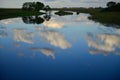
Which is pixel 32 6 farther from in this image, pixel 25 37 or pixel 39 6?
pixel 25 37

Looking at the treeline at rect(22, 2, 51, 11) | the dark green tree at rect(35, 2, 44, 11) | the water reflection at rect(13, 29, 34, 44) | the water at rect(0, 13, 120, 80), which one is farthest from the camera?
the dark green tree at rect(35, 2, 44, 11)

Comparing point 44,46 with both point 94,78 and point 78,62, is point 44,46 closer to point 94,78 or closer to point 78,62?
point 78,62

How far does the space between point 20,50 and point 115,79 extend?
584cm

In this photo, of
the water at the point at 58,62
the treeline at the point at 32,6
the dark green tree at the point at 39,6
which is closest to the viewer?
the water at the point at 58,62

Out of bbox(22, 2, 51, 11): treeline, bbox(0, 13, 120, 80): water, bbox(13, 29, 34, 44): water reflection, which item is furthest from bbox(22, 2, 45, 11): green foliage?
bbox(0, 13, 120, 80): water

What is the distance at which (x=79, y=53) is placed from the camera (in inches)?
434

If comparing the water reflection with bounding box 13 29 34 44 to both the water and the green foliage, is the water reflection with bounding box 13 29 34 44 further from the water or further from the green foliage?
the green foliage

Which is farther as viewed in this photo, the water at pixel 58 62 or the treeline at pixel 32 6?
the treeline at pixel 32 6

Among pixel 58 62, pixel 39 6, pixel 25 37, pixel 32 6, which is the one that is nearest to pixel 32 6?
pixel 32 6

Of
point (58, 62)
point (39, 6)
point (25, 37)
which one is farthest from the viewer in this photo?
point (39, 6)

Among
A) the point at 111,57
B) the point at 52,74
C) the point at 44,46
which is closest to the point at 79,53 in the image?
the point at 111,57

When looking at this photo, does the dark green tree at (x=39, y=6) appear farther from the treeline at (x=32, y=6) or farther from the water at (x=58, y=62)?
the water at (x=58, y=62)

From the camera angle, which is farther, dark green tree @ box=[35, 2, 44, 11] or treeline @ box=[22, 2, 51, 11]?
dark green tree @ box=[35, 2, 44, 11]

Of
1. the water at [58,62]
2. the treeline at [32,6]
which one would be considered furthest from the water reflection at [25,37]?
the treeline at [32,6]
